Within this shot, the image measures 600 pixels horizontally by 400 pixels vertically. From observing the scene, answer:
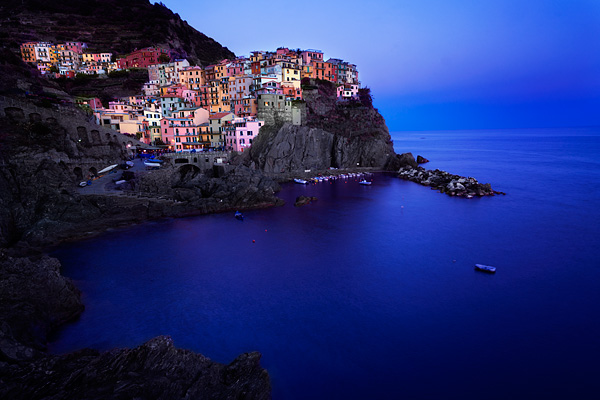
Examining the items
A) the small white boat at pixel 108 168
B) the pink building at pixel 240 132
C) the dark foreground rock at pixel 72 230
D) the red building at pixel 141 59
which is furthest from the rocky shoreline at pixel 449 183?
the red building at pixel 141 59

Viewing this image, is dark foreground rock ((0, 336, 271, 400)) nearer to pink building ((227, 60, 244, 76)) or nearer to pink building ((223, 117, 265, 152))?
pink building ((223, 117, 265, 152))

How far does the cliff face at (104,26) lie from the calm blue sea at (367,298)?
85674 millimetres

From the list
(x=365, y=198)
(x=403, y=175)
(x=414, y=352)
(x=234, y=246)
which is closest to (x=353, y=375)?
(x=414, y=352)

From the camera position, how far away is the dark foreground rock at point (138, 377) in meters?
10.6

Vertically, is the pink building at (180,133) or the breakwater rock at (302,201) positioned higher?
the pink building at (180,133)

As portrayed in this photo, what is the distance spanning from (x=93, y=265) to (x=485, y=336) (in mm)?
26730

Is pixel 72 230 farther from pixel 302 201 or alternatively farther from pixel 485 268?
pixel 485 268

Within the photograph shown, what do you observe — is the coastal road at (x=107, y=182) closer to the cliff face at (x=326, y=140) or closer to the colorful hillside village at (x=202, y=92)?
the colorful hillside village at (x=202, y=92)

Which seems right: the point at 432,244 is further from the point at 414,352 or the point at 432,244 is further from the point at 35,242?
the point at 35,242

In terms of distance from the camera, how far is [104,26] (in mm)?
101688

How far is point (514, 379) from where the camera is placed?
1423 centimetres

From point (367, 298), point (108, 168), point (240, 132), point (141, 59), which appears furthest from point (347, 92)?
point (367, 298)

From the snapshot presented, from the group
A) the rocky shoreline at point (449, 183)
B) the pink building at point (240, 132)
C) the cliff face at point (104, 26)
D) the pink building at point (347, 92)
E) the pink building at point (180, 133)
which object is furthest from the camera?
the cliff face at point (104, 26)

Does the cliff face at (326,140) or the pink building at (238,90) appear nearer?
the cliff face at (326,140)
